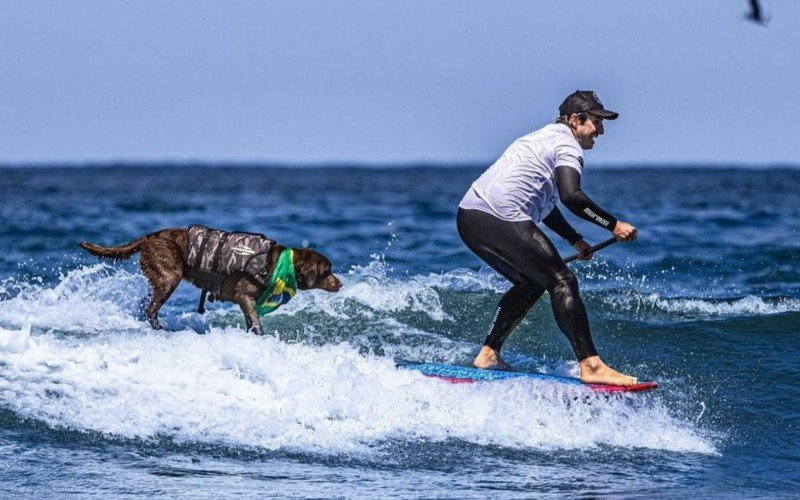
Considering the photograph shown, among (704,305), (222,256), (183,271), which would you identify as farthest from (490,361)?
(704,305)

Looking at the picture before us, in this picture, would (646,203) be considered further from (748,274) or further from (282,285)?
(282,285)

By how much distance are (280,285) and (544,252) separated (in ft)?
8.40

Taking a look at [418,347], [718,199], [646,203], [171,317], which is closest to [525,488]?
[418,347]

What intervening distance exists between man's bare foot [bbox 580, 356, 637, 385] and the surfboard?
0.04 metres

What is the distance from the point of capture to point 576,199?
919 centimetres

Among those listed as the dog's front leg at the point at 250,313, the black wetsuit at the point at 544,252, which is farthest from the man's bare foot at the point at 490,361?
the dog's front leg at the point at 250,313

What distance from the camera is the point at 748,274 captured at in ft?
59.0

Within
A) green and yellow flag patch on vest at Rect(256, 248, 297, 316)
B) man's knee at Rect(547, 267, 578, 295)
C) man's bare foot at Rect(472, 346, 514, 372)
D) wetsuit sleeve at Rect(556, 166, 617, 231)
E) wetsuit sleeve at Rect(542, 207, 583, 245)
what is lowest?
man's bare foot at Rect(472, 346, 514, 372)

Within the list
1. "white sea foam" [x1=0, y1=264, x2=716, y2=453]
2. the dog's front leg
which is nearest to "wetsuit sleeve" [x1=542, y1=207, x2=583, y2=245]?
"white sea foam" [x1=0, y1=264, x2=716, y2=453]

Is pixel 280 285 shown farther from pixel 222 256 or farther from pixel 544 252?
pixel 544 252

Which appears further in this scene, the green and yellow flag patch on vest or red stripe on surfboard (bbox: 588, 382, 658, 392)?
the green and yellow flag patch on vest

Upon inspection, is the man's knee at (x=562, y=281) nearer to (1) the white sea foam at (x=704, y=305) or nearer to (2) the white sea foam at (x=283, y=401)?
(2) the white sea foam at (x=283, y=401)

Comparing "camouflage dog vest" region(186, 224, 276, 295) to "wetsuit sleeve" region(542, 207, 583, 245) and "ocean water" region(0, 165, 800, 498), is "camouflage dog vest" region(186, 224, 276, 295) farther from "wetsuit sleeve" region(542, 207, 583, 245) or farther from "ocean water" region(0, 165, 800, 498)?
"wetsuit sleeve" region(542, 207, 583, 245)

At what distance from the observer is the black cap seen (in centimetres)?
954
